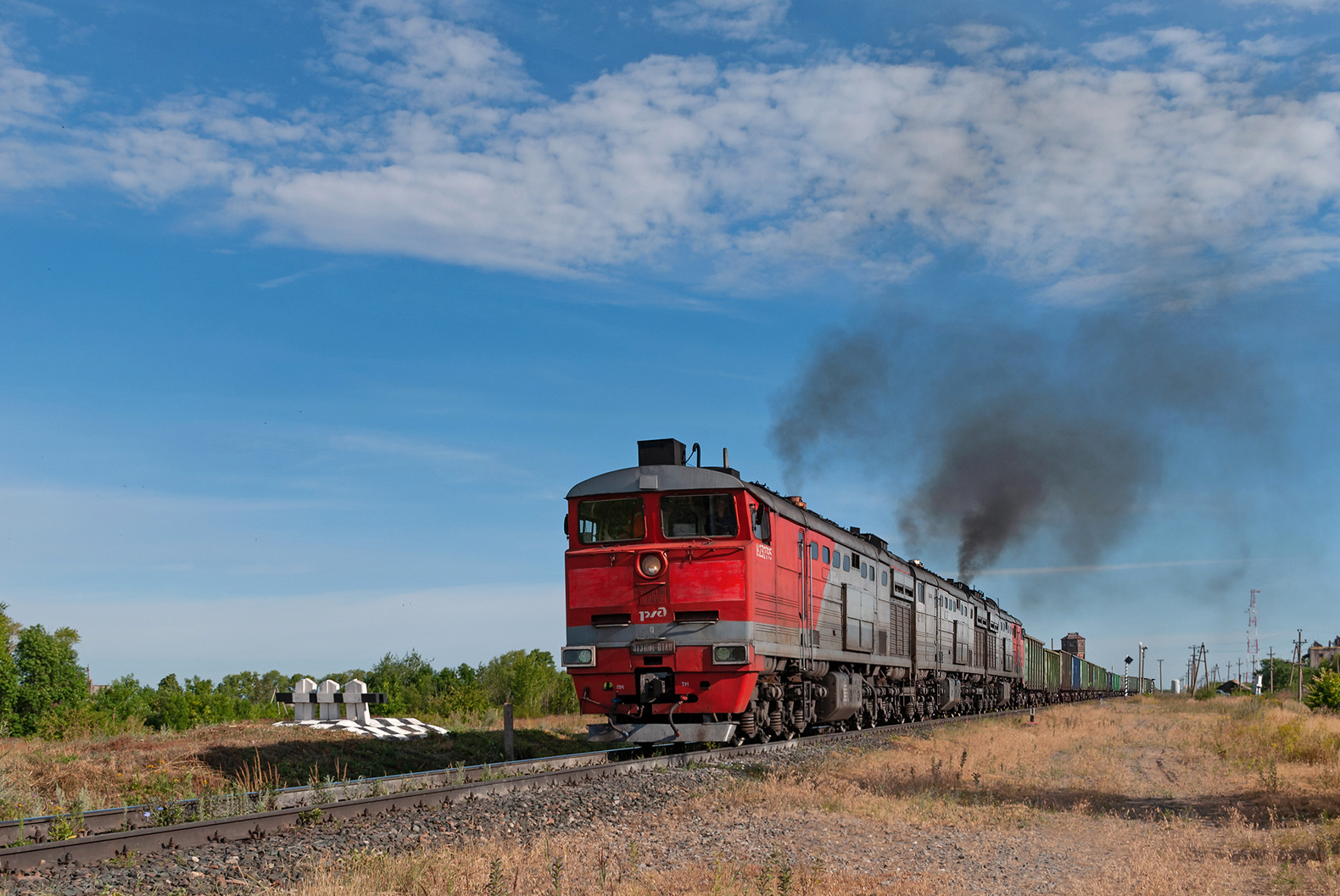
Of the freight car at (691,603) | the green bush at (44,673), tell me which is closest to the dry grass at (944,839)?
the freight car at (691,603)

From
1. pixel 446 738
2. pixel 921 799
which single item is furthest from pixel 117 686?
pixel 921 799

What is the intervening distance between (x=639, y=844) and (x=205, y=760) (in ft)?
35.5

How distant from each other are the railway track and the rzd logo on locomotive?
6.84 feet

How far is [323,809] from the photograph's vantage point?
35.2ft

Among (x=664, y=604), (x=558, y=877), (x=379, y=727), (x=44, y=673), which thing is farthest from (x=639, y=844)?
(x=44, y=673)

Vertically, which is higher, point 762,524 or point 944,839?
point 762,524

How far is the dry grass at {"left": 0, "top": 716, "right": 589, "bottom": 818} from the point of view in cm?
1413

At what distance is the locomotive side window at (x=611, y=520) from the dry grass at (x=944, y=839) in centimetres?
421

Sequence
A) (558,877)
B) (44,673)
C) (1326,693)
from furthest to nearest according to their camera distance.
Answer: (44,673) → (1326,693) → (558,877)

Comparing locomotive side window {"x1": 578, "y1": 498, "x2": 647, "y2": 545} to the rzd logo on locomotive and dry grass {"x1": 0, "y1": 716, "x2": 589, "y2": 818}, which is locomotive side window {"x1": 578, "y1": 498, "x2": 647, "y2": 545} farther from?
dry grass {"x1": 0, "y1": 716, "x2": 589, "y2": 818}

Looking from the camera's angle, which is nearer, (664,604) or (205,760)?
(664,604)

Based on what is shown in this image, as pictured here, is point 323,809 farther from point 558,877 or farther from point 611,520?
point 611,520

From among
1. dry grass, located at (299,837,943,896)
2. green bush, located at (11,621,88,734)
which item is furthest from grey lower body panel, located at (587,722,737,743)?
green bush, located at (11,621,88,734)

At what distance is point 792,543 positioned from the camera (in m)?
18.7
